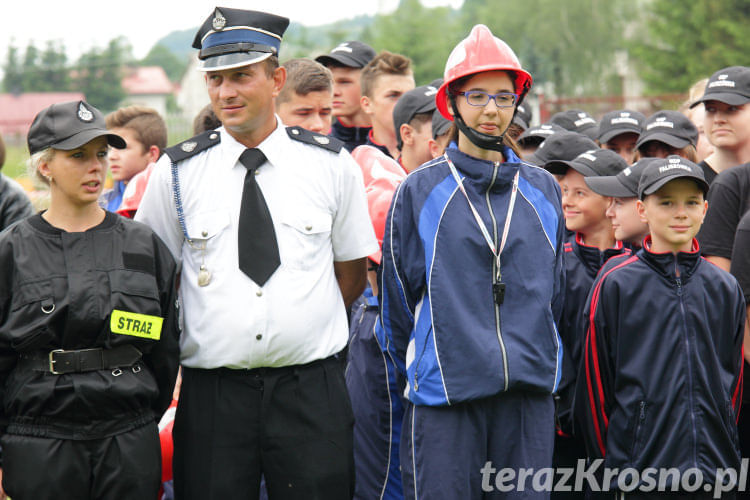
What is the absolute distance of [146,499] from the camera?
3551 millimetres

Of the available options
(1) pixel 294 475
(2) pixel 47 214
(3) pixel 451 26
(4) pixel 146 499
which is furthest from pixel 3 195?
(3) pixel 451 26

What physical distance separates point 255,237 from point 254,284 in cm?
19

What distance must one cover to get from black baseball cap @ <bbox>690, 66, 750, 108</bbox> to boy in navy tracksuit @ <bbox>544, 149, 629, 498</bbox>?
2.41 feet

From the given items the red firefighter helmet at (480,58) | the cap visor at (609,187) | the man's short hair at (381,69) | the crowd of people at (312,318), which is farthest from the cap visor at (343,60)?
the red firefighter helmet at (480,58)

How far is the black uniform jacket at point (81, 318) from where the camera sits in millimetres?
3414

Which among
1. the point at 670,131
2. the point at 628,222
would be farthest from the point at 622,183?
the point at 670,131

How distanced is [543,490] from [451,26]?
6915 centimetres

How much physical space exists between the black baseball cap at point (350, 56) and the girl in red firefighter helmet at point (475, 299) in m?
3.42

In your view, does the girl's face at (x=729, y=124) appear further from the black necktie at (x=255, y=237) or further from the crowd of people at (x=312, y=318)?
the black necktie at (x=255, y=237)

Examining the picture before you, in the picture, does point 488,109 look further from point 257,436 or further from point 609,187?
point 257,436

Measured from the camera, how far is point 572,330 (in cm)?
466

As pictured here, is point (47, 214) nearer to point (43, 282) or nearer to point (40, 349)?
point (43, 282)

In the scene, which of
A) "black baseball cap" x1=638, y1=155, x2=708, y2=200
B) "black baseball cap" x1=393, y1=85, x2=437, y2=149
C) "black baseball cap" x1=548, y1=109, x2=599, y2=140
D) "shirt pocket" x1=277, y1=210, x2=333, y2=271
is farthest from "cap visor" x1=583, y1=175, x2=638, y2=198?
"black baseball cap" x1=548, y1=109, x2=599, y2=140

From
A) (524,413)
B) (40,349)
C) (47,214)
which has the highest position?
(47,214)
